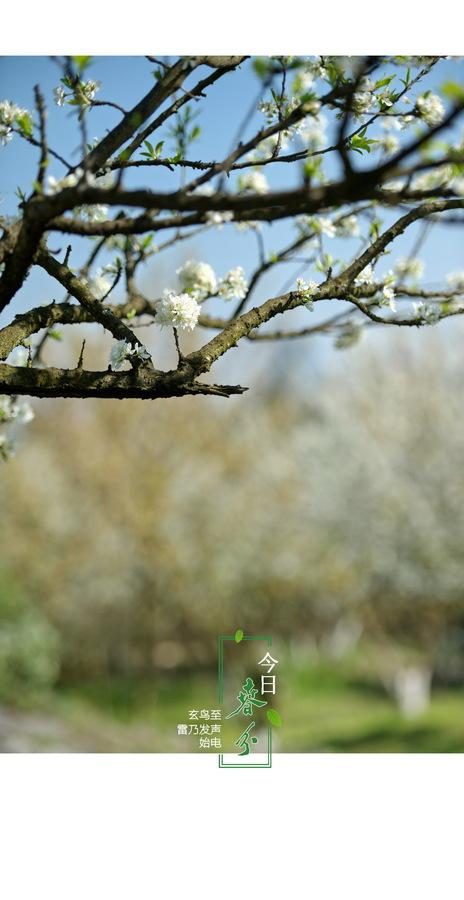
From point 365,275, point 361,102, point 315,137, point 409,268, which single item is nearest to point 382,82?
point 361,102

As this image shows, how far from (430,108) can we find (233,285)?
0.82 metres

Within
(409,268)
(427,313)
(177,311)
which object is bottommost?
(177,311)

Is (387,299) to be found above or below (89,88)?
below

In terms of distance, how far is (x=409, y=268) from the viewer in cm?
316

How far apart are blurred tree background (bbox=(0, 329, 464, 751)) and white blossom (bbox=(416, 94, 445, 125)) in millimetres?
6734

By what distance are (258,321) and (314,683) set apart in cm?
1136

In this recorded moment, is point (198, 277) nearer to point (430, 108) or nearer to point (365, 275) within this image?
point (365, 275)

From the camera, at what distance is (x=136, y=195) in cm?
146

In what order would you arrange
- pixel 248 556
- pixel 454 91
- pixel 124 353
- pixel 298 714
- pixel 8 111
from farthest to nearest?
pixel 248 556, pixel 298 714, pixel 8 111, pixel 124 353, pixel 454 91

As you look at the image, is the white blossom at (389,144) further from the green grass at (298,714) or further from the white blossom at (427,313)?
the green grass at (298,714)

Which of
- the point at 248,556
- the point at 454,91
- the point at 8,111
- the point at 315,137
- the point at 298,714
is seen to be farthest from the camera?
the point at 248,556

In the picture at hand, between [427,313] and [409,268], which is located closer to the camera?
[427,313]
